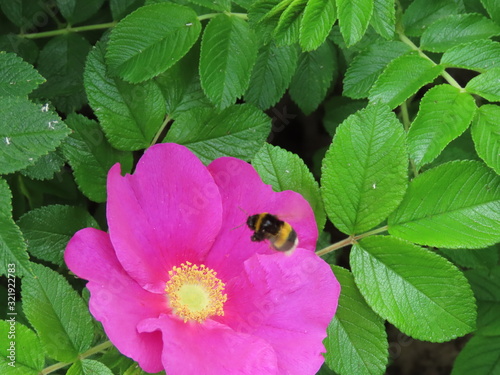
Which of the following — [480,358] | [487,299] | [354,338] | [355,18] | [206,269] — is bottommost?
[480,358]

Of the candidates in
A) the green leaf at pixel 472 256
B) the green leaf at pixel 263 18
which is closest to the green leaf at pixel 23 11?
the green leaf at pixel 263 18

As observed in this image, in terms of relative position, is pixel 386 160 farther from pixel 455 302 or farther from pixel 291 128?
pixel 291 128

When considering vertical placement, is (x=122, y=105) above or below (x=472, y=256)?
above

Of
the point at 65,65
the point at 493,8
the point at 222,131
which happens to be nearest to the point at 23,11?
the point at 65,65

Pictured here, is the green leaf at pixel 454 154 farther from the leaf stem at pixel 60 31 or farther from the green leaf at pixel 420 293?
the leaf stem at pixel 60 31

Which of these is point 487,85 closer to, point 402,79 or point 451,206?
point 402,79

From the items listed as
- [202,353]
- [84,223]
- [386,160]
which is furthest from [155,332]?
[386,160]

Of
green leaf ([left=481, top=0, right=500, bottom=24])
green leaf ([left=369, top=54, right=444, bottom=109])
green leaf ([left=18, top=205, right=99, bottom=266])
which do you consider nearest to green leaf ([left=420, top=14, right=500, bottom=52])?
green leaf ([left=481, top=0, right=500, bottom=24])
